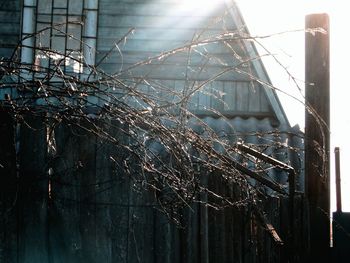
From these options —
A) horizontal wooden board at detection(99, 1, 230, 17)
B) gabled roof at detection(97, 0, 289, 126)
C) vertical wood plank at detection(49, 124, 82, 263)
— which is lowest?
vertical wood plank at detection(49, 124, 82, 263)

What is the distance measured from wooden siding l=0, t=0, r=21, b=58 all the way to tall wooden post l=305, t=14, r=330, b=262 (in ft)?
15.7

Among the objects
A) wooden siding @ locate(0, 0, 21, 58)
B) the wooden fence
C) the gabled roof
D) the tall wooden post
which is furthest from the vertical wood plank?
wooden siding @ locate(0, 0, 21, 58)

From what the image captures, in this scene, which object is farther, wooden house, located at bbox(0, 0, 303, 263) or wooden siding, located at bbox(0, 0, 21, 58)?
wooden siding, located at bbox(0, 0, 21, 58)

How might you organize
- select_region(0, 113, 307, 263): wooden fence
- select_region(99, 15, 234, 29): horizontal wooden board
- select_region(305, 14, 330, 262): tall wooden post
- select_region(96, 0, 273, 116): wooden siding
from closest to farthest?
select_region(0, 113, 307, 263): wooden fence
select_region(305, 14, 330, 262): tall wooden post
select_region(96, 0, 273, 116): wooden siding
select_region(99, 15, 234, 29): horizontal wooden board

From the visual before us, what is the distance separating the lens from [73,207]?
132 inches

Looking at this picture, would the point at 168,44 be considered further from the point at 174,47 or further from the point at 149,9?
the point at 149,9

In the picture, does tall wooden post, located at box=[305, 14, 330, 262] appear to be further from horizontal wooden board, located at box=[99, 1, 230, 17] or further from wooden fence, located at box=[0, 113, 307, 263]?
horizontal wooden board, located at box=[99, 1, 230, 17]

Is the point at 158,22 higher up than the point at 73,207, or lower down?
higher up

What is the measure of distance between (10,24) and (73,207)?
6464 mm

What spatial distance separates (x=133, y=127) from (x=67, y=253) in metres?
0.72

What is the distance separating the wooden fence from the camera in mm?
3248

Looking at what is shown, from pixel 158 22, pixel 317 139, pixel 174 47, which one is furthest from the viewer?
pixel 158 22

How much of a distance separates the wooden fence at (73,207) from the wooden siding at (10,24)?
6.15m

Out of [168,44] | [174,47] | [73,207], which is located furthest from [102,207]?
[168,44]
